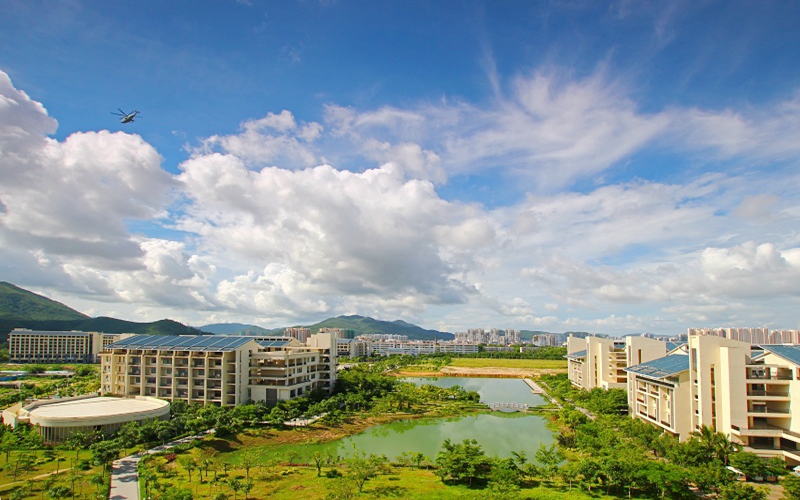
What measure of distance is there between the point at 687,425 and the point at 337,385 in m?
21.6

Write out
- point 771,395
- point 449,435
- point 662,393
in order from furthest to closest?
point 449,435, point 662,393, point 771,395

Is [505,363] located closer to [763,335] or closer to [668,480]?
[763,335]

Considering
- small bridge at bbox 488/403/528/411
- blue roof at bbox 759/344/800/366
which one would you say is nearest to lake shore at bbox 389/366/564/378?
small bridge at bbox 488/403/528/411

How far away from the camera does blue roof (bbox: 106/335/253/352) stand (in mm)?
27286

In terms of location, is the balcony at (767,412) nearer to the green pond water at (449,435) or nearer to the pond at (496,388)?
the green pond water at (449,435)

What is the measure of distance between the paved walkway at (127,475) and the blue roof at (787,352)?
2231 cm

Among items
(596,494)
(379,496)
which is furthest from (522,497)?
(379,496)

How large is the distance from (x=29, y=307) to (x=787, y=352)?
378 ft

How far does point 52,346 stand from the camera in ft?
206

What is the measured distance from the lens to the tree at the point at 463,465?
618 inches

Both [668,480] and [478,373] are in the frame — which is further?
[478,373]

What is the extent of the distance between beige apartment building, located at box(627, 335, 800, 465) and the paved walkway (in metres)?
20.0

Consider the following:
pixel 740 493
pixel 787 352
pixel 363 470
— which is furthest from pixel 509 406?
pixel 740 493

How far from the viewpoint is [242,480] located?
15.4 metres
